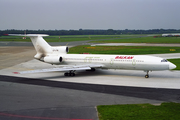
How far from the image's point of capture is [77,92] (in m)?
22.8

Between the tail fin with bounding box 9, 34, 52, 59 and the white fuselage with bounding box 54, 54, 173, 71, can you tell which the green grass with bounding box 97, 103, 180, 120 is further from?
the tail fin with bounding box 9, 34, 52, 59

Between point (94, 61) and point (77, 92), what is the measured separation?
34.3 ft

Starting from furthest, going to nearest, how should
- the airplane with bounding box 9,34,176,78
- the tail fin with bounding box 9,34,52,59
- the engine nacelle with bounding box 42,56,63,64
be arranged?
the tail fin with bounding box 9,34,52,59 → the engine nacelle with bounding box 42,56,63,64 → the airplane with bounding box 9,34,176,78

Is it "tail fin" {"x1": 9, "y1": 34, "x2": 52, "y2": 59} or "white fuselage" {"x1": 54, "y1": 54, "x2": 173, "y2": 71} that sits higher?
"tail fin" {"x1": 9, "y1": 34, "x2": 52, "y2": 59}

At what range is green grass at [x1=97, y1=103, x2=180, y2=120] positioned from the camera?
15734 millimetres

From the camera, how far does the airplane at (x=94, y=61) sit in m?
29.3

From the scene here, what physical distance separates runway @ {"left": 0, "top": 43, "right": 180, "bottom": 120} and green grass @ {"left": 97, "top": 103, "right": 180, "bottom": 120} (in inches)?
37.7

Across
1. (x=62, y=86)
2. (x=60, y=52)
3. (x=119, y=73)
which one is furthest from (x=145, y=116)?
(x=60, y=52)

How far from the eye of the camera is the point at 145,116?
627 inches

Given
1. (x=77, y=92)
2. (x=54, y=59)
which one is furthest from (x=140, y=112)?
(x=54, y=59)

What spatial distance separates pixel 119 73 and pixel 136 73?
106 inches

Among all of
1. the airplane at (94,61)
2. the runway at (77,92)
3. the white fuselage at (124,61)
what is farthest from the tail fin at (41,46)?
the runway at (77,92)

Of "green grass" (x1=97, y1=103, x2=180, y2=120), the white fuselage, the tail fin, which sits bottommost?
"green grass" (x1=97, y1=103, x2=180, y2=120)

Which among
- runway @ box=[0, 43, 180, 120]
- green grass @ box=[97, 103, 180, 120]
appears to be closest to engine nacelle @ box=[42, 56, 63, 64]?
runway @ box=[0, 43, 180, 120]
